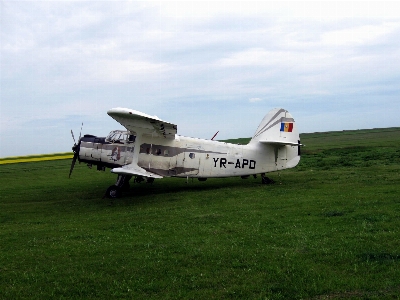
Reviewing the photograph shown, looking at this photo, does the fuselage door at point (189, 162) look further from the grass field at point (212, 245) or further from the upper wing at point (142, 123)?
the grass field at point (212, 245)

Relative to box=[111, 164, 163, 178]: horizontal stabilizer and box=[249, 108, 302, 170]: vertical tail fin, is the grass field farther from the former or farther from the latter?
box=[249, 108, 302, 170]: vertical tail fin

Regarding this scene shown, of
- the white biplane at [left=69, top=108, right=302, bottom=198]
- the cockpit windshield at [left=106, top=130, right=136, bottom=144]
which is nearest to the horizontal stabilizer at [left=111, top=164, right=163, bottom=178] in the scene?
the white biplane at [left=69, top=108, right=302, bottom=198]

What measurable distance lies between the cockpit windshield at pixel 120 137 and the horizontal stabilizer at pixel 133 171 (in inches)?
56.9

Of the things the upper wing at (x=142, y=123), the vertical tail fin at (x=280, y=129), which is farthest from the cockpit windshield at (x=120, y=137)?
the vertical tail fin at (x=280, y=129)

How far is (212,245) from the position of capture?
7.65m

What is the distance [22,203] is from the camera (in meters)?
15.1

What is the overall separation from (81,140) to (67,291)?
456 inches

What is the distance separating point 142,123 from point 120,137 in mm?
2021

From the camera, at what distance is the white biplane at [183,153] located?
16.0 meters

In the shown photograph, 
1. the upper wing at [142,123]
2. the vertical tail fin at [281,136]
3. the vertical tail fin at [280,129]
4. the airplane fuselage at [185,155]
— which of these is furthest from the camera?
the vertical tail fin at [280,129]

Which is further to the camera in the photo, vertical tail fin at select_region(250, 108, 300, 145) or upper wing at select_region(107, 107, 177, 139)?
vertical tail fin at select_region(250, 108, 300, 145)

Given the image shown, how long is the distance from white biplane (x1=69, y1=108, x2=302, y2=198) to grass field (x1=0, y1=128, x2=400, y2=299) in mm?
1862

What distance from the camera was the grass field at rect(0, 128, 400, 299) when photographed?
563 centimetres

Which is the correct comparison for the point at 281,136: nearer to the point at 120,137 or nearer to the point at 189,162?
the point at 189,162
